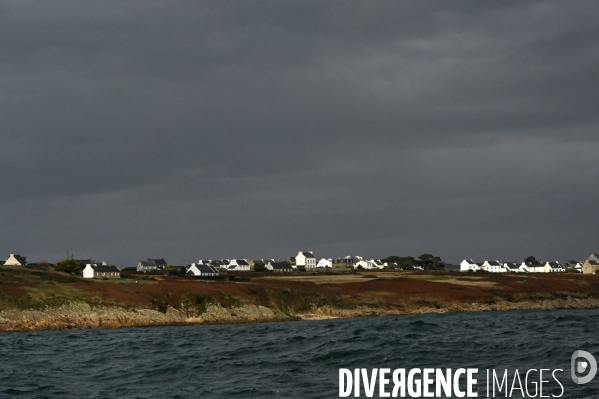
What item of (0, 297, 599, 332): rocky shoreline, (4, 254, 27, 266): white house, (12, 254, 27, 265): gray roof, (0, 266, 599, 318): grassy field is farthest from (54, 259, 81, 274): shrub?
(0, 297, 599, 332): rocky shoreline

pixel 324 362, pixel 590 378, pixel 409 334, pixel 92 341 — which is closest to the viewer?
pixel 590 378

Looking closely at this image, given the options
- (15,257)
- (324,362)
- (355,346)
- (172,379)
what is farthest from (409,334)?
(15,257)

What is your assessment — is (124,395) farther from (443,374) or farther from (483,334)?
(483,334)

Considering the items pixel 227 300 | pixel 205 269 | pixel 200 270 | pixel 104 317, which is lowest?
pixel 104 317

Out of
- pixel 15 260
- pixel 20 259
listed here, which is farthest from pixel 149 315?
pixel 20 259

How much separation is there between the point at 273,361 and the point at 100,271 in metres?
129

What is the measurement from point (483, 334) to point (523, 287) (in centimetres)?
8458

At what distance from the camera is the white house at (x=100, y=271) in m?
151

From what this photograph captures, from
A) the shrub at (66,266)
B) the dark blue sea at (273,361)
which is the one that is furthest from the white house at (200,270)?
the dark blue sea at (273,361)

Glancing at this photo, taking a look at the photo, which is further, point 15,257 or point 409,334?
point 15,257

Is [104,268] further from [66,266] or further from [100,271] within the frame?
[66,266]

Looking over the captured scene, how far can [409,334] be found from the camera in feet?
163

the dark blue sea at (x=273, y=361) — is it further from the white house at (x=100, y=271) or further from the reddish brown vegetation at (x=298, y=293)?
the white house at (x=100, y=271)

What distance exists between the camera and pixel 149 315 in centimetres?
8925
